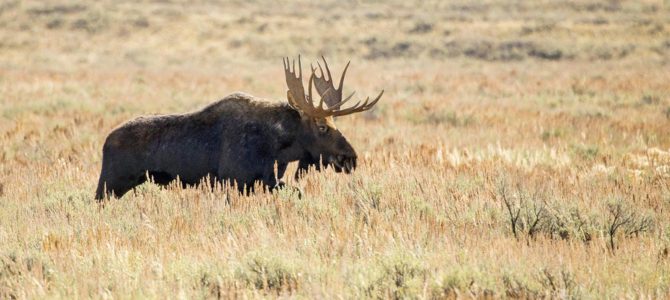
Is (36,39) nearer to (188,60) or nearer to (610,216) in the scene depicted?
(188,60)

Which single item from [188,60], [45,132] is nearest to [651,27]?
[188,60]

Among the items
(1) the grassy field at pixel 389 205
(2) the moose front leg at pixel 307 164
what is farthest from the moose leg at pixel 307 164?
(1) the grassy field at pixel 389 205

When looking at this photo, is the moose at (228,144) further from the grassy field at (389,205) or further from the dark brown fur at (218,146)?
the grassy field at (389,205)

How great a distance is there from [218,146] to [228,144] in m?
0.16

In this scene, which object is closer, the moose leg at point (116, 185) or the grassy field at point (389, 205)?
the grassy field at point (389, 205)

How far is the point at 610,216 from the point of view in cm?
602

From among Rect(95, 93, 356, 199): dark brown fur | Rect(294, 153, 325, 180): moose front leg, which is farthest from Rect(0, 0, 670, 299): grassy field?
Rect(95, 93, 356, 199): dark brown fur

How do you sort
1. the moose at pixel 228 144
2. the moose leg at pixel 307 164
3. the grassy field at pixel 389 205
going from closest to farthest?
the grassy field at pixel 389 205 → the moose at pixel 228 144 → the moose leg at pixel 307 164

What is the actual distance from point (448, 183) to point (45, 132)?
8.03 meters

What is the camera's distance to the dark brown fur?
708 cm

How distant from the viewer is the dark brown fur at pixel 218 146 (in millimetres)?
7078

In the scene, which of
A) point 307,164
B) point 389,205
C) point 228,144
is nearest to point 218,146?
point 228,144

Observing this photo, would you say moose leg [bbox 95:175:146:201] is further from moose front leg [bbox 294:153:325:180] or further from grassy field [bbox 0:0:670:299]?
moose front leg [bbox 294:153:325:180]

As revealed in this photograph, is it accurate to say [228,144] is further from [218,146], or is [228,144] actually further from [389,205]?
[389,205]
